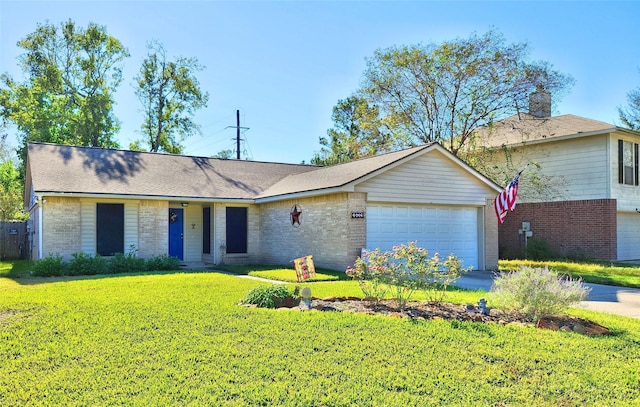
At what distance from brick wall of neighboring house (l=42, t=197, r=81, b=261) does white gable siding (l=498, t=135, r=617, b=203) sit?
58.8ft

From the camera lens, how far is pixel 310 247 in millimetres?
15781

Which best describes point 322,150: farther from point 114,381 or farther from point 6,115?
point 114,381

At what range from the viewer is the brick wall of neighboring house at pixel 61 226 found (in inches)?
596

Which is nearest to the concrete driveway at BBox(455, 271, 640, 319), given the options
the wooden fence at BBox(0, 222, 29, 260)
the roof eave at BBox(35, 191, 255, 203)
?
the roof eave at BBox(35, 191, 255, 203)

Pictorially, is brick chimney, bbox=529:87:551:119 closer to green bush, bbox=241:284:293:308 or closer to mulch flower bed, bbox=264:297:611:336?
mulch flower bed, bbox=264:297:611:336

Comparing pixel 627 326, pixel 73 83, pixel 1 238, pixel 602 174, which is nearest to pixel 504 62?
pixel 602 174

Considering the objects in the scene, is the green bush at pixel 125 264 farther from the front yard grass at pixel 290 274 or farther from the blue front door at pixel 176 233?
the blue front door at pixel 176 233

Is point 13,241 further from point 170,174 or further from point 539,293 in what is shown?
point 539,293

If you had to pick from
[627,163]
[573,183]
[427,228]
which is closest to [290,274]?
[427,228]

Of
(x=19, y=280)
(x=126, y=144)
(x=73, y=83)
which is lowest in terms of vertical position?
(x=19, y=280)

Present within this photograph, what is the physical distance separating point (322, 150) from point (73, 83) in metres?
19.7

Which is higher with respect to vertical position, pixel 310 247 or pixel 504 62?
pixel 504 62

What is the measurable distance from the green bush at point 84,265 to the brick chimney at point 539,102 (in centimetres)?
1776

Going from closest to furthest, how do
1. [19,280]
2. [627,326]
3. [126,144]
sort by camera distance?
1. [627,326]
2. [19,280]
3. [126,144]
